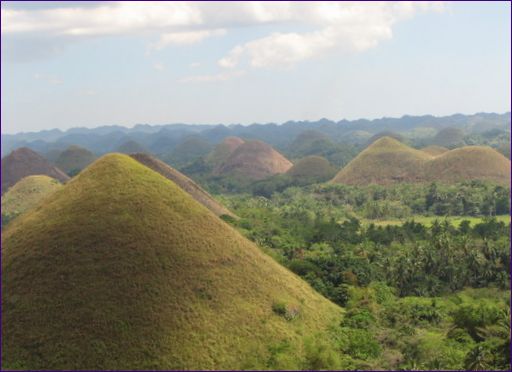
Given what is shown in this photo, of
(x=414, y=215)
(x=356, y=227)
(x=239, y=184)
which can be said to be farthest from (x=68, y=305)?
(x=239, y=184)

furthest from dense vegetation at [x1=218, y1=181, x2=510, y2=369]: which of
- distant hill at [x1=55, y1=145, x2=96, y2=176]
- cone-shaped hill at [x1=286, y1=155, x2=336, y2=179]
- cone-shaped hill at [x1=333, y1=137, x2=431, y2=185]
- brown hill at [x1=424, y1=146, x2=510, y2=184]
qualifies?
distant hill at [x1=55, y1=145, x2=96, y2=176]

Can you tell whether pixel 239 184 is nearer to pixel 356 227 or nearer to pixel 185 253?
pixel 356 227

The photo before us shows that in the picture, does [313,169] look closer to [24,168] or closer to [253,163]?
[253,163]

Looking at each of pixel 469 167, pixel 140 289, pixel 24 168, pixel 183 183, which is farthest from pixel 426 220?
pixel 24 168

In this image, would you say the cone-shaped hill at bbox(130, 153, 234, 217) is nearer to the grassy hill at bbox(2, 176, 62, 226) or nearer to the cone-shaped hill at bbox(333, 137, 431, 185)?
the grassy hill at bbox(2, 176, 62, 226)

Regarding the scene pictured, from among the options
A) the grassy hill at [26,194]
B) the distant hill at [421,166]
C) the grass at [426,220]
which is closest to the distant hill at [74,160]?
the grassy hill at [26,194]
